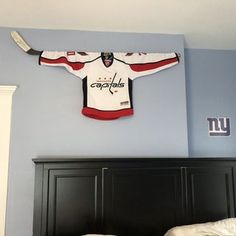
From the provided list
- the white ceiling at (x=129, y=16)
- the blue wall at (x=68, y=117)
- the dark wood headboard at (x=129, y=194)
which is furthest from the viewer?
the blue wall at (x=68, y=117)

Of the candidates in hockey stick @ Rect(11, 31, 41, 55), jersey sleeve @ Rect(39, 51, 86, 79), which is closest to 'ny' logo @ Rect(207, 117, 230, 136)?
jersey sleeve @ Rect(39, 51, 86, 79)

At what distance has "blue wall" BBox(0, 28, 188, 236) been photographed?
2660mm

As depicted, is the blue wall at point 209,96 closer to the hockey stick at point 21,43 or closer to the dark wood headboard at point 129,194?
the dark wood headboard at point 129,194

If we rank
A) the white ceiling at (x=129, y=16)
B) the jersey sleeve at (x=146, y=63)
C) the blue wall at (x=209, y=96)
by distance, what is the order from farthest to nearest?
the blue wall at (x=209, y=96)
the jersey sleeve at (x=146, y=63)
the white ceiling at (x=129, y=16)

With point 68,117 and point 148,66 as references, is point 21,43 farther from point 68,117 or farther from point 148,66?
point 148,66

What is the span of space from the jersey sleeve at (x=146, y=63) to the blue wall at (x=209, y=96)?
0.53 metres

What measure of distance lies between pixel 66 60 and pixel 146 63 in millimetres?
768

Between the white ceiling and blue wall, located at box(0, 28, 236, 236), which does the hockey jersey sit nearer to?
blue wall, located at box(0, 28, 236, 236)

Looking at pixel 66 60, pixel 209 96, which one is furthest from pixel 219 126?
pixel 66 60

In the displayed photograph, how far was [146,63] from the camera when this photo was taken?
114 inches

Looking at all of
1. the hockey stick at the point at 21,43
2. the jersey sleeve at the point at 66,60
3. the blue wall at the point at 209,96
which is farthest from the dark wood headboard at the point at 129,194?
the hockey stick at the point at 21,43

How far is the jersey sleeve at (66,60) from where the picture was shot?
109 inches

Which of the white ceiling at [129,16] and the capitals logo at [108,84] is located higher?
the white ceiling at [129,16]

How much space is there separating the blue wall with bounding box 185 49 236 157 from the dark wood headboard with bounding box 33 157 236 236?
2.22 feet
